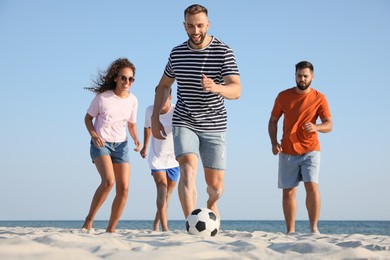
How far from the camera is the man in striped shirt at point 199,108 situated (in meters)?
6.22

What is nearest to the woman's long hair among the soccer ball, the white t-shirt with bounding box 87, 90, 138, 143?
the white t-shirt with bounding box 87, 90, 138, 143

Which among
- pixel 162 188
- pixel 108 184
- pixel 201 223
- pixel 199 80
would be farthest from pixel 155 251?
pixel 162 188

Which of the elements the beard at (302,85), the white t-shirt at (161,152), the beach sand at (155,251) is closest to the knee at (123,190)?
the white t-shirt at (161,152)

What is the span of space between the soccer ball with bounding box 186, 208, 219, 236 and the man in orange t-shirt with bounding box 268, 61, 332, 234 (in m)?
2.23

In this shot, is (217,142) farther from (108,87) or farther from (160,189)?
(160,189)

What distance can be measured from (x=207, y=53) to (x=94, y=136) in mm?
2067

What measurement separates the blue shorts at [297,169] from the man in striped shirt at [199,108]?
1742 mm

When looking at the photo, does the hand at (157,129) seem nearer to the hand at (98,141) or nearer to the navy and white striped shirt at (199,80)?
the navy and white striped shirt at (199,80)

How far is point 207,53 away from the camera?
641 cm

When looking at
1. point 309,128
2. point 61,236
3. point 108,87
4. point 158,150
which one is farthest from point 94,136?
point 61,236

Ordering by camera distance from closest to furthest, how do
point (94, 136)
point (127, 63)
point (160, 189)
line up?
1. point (94, 136)
2. point (127, 63)
3. point (160, 189)

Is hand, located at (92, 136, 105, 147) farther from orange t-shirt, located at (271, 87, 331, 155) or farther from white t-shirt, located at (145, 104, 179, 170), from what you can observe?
orange t-shirt, located at (271, 87, 331, 155)

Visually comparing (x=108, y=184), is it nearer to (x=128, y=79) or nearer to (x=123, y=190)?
(x=123, y=190)

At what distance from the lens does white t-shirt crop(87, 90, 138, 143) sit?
7855 mm
